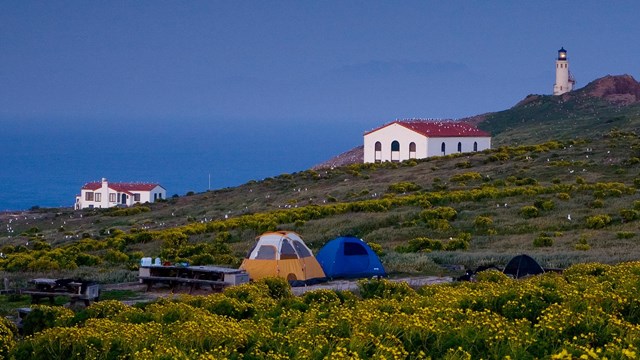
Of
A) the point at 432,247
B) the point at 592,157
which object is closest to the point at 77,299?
the point at 432,247

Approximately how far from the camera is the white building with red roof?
3445 inches

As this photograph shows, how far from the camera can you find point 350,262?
85.5 feet

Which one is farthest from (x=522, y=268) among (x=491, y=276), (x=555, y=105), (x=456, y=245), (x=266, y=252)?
(x=555, y=105)

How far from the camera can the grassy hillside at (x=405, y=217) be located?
97.5 feet

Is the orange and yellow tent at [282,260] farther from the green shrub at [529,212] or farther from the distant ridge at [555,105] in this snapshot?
the distant ridge at [555,105]

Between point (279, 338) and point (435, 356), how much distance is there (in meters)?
2.26

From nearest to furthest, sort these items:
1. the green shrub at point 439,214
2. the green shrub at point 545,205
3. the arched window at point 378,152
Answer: the green shrub at point 439,214 → the green shrub at point 545,205 → the arched window at point 378,152

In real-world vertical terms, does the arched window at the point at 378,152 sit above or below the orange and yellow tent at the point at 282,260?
above

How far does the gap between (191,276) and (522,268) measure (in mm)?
8421

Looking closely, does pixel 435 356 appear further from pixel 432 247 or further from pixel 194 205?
pixel 194 205

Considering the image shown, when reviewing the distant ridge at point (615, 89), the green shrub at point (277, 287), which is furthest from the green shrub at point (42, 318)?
the distant ridge at point (615, 89)

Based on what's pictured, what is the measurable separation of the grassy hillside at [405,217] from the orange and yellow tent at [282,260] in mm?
2867

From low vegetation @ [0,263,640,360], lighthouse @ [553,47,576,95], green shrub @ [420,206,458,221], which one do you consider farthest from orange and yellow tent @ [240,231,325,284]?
lighthouse @ [553,47,576,95]

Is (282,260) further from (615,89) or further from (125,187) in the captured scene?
(615,89)
